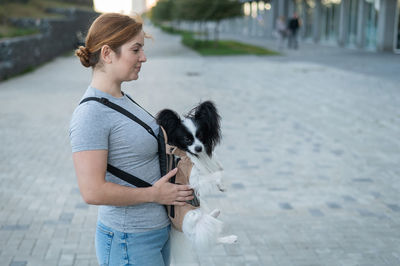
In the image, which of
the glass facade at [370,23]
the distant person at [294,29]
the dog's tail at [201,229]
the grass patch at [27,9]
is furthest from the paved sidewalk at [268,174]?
the distant person at [294,29]

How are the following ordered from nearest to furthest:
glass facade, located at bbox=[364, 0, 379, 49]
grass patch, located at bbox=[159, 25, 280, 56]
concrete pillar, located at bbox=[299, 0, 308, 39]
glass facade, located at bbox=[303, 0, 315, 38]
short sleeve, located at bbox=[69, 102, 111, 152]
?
1. short sleeve, located at bbox=[69, 102, 111, 152]
2. glass facade, located at bbox=[364, 0, 379, 49]
3. grass patch, located at bbox=[159, 25, 280, 56]
4. glass facade, located at bbox=[303, 0, 315, 38]
5. concrete pillar, located at bbox=[299, 0, 308, 39]

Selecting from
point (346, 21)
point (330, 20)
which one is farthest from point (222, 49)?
point (330, 20)

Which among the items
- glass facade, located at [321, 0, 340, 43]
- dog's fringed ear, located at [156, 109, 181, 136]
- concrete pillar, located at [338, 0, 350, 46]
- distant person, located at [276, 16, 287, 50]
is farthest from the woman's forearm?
glass facade, located at [321, 0, 340, 43]

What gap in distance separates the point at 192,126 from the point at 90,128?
0.46 metres

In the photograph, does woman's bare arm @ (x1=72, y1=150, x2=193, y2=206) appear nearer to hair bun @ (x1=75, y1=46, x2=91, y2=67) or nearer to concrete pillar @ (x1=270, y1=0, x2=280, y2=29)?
hair bun @ (x1=75, y1=46, x2=91, y2=67)

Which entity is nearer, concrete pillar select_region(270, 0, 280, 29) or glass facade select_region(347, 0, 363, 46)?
glass facade select_region(347, 0, 363, 46)

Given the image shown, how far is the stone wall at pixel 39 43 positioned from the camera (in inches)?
687

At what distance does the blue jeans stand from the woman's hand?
18 cm

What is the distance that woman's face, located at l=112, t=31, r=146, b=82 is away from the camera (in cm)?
195

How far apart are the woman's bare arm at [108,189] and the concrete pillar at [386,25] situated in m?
25.9

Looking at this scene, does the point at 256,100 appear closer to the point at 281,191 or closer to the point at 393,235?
the point at 281,191

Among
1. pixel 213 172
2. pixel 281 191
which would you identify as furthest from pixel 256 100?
pixel 213 172

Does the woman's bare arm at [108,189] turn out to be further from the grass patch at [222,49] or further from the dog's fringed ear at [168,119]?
the grass patch at [222,49]

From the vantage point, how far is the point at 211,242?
1991mm
